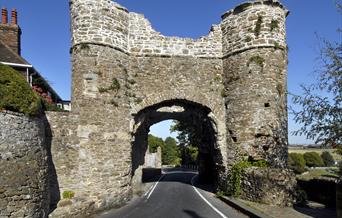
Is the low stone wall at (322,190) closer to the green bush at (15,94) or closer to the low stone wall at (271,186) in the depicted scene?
the low stone wall at (271,186)

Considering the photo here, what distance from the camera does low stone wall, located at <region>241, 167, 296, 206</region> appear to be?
44.7ft

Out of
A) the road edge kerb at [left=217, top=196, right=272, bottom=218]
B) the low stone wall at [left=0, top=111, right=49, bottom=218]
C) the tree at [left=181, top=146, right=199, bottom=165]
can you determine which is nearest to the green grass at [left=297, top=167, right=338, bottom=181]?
the road edge kerb at [left=217, top=196, right=272, bottom=218]

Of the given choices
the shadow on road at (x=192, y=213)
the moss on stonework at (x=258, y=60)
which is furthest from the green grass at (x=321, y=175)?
the moss on stonework at (x=258, y=60)

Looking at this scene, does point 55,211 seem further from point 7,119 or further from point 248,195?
point 248,195

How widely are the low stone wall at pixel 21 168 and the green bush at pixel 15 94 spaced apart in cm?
22

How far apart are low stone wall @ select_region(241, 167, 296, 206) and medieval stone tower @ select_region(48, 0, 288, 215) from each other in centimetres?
201

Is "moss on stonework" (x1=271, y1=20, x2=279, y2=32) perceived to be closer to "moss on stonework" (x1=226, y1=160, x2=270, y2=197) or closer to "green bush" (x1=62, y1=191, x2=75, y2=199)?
"moss on stonework" (x1=226, y1=160, x2=270, y2=197)

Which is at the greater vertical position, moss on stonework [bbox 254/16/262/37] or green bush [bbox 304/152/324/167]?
moss on stonework [bbox 254/16/262/37]

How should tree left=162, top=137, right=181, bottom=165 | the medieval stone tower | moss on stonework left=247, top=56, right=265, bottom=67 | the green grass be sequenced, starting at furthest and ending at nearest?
tree left=162, top=137, right=181, bottom=165
moss on stonework left=247, top=56, right=265, bottom=67
the medieval stone tower
the green grass

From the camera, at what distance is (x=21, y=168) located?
10703mm

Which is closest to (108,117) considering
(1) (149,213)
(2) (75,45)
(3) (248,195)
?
(2) (75,45)

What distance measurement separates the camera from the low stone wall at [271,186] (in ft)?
44.7

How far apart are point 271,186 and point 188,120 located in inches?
549

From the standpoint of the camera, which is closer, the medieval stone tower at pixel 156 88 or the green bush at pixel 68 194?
the green bush at pixel 68 194
